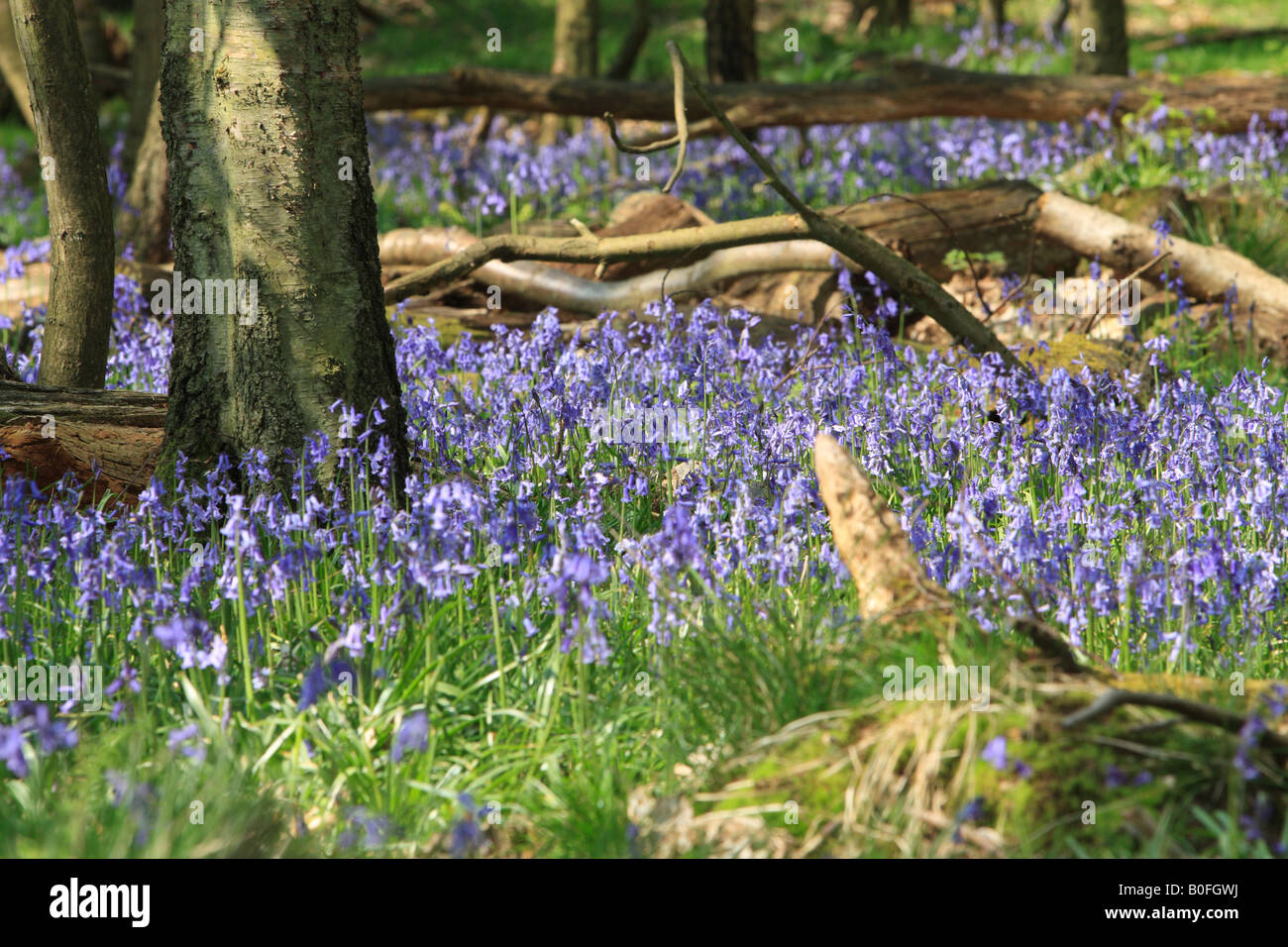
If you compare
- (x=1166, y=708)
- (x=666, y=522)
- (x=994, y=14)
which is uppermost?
(x=994, y=14)

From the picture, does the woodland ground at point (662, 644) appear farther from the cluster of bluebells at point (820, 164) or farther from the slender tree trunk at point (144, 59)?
the slender tree trunk at point (144, 59)

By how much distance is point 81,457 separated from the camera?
430cm

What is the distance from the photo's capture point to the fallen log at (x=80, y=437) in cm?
420

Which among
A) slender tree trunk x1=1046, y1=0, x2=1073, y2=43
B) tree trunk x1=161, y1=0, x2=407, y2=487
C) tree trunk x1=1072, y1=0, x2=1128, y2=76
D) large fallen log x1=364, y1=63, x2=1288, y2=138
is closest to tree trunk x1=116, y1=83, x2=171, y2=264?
large fallen log x1=364, y1=63, x2=1288, y2=138

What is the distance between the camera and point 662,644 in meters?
3.07

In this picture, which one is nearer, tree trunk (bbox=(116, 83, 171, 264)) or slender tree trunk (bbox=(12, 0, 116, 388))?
slender tree trunk (bbox=(12, 0, 116, 388))

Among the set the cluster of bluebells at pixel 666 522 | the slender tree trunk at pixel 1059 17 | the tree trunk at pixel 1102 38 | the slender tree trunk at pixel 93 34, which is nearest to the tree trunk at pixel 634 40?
the tree trunk at pixel 1102 38

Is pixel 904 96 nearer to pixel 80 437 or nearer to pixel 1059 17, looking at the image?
pixel 80 437

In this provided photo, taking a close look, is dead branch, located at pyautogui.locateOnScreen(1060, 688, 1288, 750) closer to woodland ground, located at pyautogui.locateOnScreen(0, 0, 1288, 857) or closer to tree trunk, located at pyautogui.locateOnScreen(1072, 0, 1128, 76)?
woodland ground, located at pyautogui.locateOnScreen(0, 0, 1288, 857)

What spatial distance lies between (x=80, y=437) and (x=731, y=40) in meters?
9.02

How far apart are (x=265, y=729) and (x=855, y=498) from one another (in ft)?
5.12

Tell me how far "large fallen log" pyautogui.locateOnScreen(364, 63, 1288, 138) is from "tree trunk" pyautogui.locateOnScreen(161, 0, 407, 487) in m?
5.91

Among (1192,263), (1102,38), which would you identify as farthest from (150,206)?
(1102,38)

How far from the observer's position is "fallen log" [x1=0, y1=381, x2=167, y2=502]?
165 inches
